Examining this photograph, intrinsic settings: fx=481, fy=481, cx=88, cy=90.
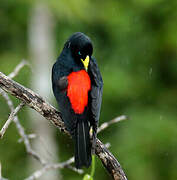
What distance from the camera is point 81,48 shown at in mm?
4203

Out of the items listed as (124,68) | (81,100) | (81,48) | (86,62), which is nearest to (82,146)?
(81,100)

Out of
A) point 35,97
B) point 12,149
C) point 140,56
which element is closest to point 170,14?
point 140,56

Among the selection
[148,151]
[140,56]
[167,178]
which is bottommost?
[167,178]

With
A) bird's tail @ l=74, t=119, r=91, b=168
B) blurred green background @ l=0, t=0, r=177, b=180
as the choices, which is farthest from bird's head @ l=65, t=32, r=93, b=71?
blurred green background @ l=0, t=0, r=177, b=180

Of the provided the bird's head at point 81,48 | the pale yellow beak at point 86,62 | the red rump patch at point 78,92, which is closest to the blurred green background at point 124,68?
the bird's head at point 81,48

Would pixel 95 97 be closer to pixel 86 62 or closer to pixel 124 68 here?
pixel 86 62

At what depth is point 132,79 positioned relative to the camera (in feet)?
32.3

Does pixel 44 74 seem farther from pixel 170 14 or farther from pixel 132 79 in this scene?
pixel 170 14

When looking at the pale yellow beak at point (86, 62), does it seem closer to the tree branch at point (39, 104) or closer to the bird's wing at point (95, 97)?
the bird's wing at point (95, 97)

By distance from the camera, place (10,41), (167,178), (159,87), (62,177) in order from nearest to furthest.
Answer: (167,178) < (62,177) < (159,87) < (10,41)

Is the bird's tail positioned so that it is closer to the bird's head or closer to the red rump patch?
the red rump patch

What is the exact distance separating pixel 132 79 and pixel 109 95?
0.67 m

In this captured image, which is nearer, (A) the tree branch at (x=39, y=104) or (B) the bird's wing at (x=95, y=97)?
(A) the tree branch at (x=39, y=104)

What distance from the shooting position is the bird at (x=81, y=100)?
3648mm
